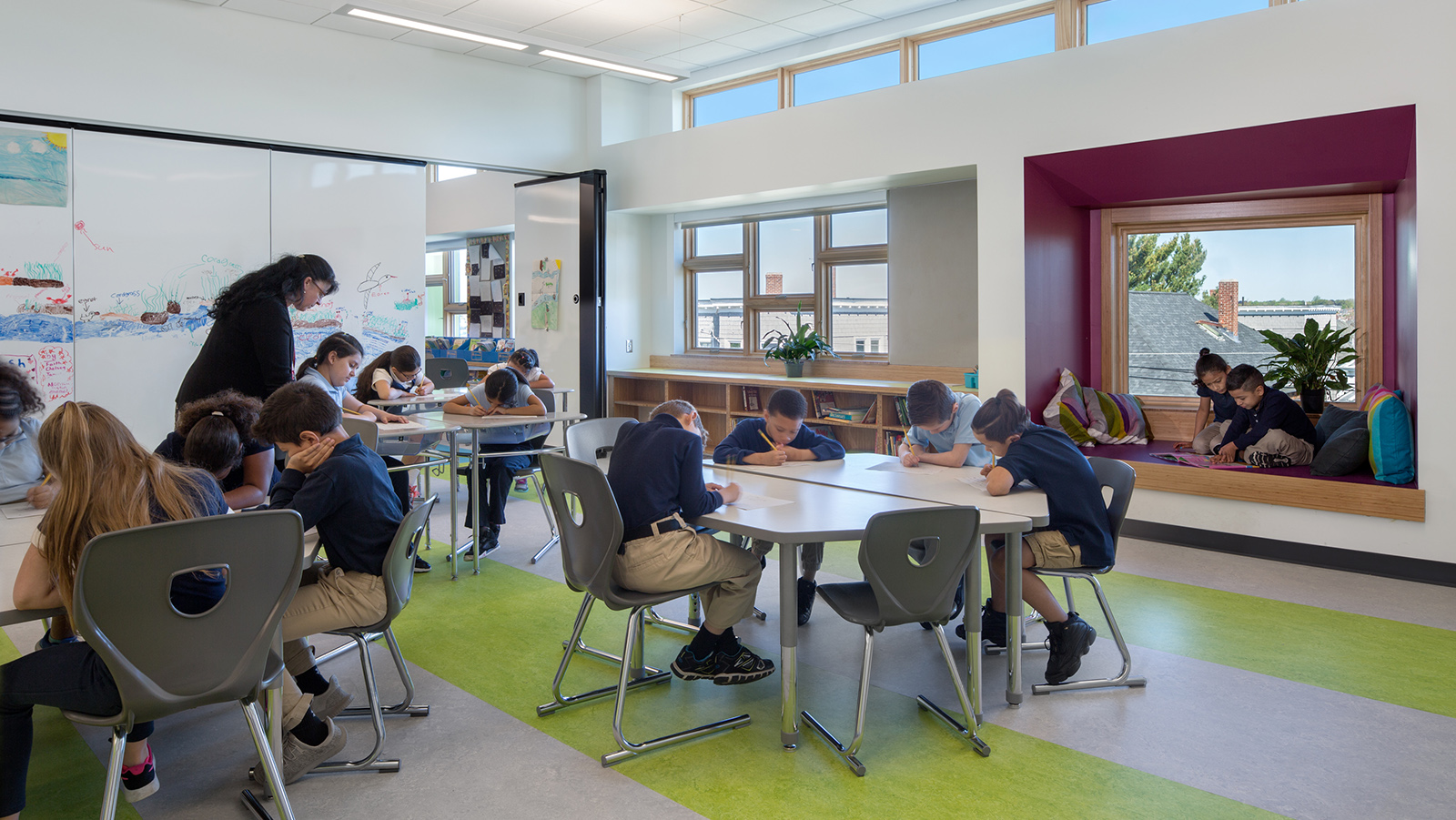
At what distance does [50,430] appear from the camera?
6.70 ft

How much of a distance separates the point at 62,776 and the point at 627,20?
594 centimetres

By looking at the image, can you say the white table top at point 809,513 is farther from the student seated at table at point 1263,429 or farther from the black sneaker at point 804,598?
the student seated at table at point 1263,429

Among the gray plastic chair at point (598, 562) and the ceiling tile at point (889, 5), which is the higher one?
the ceiling tile at point (889, 5)

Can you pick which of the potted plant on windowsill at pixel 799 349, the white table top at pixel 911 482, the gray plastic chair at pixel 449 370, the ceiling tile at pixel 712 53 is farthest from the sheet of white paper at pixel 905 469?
the gray plastic chair at pixel 449 370

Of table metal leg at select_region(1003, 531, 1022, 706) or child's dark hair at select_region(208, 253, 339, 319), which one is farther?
child's dark hair at select_region(208, 253, 339, 319)

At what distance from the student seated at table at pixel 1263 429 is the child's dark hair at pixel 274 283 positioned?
→ 4.69 m

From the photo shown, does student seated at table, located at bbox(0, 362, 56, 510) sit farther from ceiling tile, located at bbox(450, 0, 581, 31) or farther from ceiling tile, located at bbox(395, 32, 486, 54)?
ceiling tile, located at bbox(395, 32, 486, 54)

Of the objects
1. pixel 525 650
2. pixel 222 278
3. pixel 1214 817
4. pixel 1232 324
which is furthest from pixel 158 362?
pixel 1232 324

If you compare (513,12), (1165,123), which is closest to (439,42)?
(513,12)

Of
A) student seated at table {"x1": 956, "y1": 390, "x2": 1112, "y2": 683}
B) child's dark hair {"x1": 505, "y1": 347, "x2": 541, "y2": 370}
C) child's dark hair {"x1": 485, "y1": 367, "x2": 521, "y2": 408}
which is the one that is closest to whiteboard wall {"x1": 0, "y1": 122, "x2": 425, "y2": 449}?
child's dark hair {"x1": 505, "y1": 347, "x2": 541, "y2": 370}

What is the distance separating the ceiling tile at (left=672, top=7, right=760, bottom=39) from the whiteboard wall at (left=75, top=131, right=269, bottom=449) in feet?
10.3

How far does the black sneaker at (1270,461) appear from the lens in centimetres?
495

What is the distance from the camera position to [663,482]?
282cm

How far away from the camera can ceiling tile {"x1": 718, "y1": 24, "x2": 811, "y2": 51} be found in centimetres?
721
